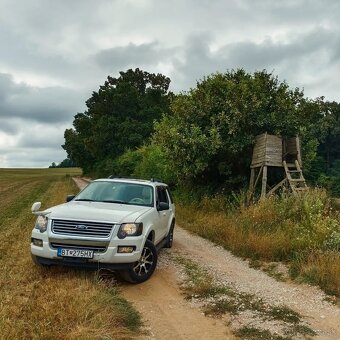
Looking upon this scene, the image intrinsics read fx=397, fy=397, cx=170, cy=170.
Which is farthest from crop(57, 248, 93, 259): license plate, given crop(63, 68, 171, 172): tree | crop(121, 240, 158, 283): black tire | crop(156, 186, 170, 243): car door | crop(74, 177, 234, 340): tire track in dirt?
crop(63, 68, 171, 172): tree

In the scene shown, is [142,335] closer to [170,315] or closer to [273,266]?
[170,315]

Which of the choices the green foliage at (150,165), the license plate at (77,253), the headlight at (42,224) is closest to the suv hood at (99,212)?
the headlight at (42,224)

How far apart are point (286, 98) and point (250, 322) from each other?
38.8 feet

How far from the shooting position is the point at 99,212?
288 inches

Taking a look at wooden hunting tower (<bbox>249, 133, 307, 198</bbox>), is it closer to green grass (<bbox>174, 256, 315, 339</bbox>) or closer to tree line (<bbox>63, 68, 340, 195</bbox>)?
tree line (<bbox>63, 68, 340, 195</bbox>)

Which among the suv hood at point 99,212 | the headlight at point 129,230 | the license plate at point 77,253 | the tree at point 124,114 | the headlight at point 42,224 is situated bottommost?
the license plate at point 77,253

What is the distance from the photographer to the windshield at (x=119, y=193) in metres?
8.54

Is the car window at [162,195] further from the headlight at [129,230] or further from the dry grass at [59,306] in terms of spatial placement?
the dry grass at [59,306]

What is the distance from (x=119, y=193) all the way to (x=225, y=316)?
383cm

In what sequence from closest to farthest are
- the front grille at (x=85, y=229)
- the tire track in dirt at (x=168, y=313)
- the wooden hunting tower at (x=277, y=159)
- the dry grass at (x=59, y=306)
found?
the dry grass at (x=59, y=306)
the tire track in dirt at (x=168, y=313)
the front grille at (x=85, y=229)
the wooden hunting tower at (x=277, y=159)

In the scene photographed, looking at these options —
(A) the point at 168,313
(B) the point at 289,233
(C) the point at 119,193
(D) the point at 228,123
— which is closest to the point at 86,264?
(A) the point at 168,313

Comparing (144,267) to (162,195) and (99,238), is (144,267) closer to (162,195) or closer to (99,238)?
(99,238)

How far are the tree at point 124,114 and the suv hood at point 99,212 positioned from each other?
3160 centimetres

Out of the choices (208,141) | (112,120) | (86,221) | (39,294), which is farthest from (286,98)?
(112,120)
